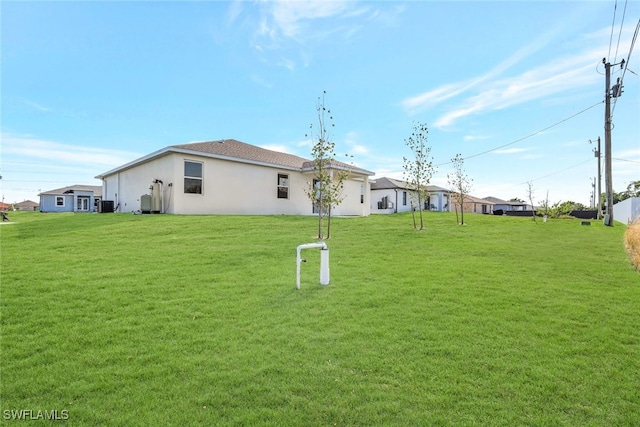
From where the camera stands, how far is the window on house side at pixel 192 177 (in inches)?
581

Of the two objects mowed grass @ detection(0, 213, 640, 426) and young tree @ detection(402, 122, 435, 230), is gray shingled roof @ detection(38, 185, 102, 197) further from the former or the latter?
young tree @ detection(402, 122, 435, 230)

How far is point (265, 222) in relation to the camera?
1304 cm

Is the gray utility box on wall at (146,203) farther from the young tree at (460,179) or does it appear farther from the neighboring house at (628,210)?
the neighboring house at (628,210)

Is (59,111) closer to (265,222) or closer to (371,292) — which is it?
(265,222)

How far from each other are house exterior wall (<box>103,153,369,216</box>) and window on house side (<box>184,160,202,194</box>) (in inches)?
6.4

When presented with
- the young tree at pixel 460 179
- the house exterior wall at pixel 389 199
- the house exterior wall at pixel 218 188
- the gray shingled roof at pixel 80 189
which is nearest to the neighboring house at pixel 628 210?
the young tree at pixel 460 179

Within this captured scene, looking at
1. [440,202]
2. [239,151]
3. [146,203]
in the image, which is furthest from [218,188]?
[440,202]

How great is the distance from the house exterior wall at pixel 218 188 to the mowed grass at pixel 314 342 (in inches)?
323

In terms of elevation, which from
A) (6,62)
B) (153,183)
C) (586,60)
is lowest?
(153,183)

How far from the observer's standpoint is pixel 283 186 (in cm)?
1866

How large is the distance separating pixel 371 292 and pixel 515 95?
1464 cm

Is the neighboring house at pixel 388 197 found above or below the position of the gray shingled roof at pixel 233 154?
below

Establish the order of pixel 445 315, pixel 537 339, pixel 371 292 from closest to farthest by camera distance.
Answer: pixel 537 339, pixel 445 315, pixel 371 292

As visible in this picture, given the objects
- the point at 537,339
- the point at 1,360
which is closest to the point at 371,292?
the point at 537,339
